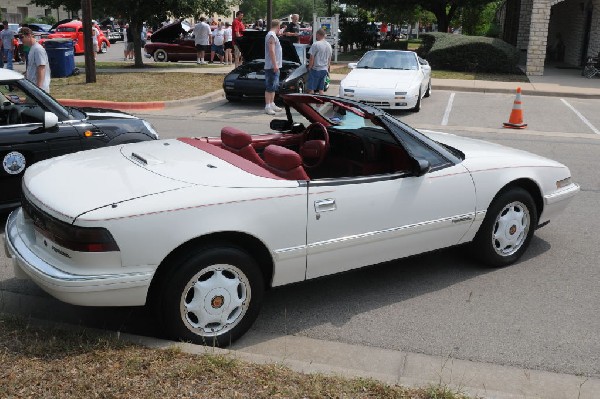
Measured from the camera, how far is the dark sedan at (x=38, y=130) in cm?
587

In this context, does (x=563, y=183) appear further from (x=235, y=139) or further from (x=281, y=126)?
(x=235, y=139)

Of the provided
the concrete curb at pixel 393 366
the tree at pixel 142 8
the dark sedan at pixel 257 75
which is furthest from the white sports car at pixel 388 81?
the concrete curb at pixel 393 366

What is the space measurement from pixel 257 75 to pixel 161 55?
44.3 ft

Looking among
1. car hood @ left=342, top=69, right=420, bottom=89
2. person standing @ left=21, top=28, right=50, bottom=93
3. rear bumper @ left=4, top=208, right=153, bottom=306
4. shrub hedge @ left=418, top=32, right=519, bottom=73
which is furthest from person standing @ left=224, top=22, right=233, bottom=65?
rear bumper @ left=4, top=208, right=153, bottom=306

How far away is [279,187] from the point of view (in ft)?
13.3

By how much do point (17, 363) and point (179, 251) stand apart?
1.02m

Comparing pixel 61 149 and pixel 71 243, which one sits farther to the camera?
pixel 61 149

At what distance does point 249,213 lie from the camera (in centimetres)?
389

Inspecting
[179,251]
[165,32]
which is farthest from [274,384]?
[165,32]

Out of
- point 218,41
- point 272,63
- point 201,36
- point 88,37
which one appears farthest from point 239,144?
point 218,41

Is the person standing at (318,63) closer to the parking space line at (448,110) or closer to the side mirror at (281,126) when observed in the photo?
the parking space line at (448,110)

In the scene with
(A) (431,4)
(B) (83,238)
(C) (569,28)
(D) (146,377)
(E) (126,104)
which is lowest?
(D) (146,377)

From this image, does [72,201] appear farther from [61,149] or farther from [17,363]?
[61,149]

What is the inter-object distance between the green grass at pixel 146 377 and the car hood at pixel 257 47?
12991 millimetres
